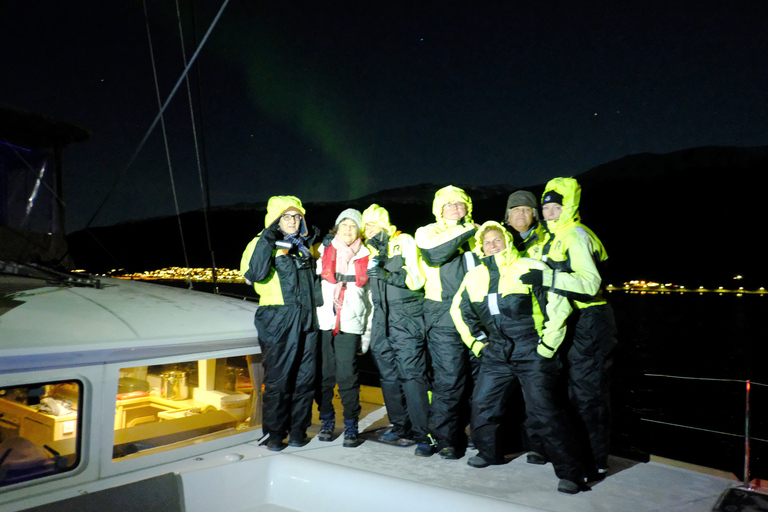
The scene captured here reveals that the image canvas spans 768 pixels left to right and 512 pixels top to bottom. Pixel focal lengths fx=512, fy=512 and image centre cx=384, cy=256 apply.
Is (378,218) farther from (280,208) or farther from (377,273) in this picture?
(280,208)

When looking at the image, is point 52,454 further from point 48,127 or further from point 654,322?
point 654,322

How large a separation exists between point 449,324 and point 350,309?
2.74 ft

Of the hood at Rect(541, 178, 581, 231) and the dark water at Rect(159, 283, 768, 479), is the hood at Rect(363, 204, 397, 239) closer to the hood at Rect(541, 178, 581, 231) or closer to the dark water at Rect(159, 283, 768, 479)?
the hood at Rect(541, 178, 581, 231)

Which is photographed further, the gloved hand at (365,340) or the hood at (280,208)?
the gloved hand at (365,340)

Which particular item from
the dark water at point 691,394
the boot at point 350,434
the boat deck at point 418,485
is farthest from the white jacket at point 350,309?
the dark water at point 691,394

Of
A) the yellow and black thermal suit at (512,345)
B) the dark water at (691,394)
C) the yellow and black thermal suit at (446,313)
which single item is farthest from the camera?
the dark water at (691,394)

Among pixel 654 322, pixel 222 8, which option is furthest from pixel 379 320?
pixel 654 322

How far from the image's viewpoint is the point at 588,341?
11.5 feet

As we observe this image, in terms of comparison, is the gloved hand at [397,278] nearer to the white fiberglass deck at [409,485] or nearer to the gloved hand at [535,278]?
the gloved hand at [535,278]

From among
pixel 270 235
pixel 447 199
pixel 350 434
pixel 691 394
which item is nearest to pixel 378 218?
pixel 447 199

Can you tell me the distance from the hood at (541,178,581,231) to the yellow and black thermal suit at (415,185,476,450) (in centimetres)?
64

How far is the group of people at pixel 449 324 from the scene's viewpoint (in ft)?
11.0

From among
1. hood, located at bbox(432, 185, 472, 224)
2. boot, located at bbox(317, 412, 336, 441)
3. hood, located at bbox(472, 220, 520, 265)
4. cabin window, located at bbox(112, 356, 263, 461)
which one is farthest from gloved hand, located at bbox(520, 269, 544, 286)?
cabin window, located at bbox(112, 356, 263, 461)

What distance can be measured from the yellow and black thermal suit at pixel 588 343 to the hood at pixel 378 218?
1412 mm
